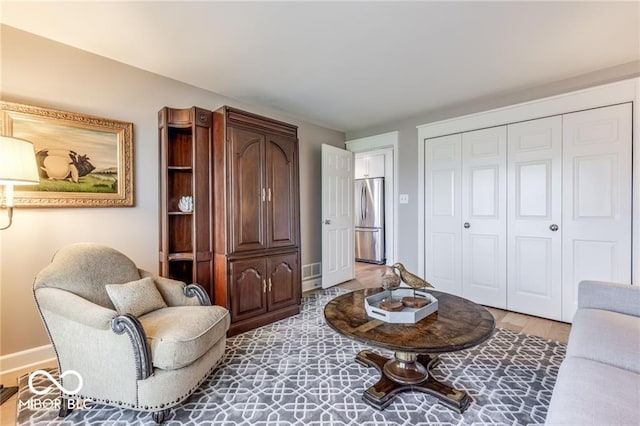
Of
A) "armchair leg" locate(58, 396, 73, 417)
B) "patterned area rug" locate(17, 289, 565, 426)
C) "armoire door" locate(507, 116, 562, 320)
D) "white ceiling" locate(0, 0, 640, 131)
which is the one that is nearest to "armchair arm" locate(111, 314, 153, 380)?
"patterned area rug" locate(17, 289, 565, 426)

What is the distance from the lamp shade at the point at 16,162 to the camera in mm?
1620

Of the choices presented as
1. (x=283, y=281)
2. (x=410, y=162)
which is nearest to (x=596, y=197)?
(x=410, y=162)

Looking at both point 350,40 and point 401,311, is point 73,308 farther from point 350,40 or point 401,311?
point 350,40

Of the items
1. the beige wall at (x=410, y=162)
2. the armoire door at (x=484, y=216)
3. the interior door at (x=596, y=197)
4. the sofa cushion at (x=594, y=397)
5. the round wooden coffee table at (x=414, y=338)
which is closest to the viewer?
the sofa cushion at (x=594, y=397)

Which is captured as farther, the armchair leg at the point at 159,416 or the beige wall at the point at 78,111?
the beige wall at the point at 78,111

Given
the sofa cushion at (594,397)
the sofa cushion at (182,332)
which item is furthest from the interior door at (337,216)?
the sofa cushion at (594,397)

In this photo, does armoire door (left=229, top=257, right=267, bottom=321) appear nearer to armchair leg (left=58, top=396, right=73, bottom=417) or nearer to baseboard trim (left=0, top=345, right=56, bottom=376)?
armchair leg (left=58, top=396, right=73, bottom=417)

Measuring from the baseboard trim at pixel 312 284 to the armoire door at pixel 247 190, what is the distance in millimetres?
1345

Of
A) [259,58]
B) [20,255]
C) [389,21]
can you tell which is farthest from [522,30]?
[20,255]

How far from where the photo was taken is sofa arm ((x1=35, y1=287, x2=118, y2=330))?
1436mm

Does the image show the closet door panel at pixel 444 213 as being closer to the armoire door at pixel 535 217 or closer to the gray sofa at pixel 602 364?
the armoire door at pixel 535 217

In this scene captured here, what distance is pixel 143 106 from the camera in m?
2.57

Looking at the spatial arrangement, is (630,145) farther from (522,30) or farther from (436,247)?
(436,247)

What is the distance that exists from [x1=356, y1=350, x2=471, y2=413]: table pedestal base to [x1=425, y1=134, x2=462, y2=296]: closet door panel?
1812mm
